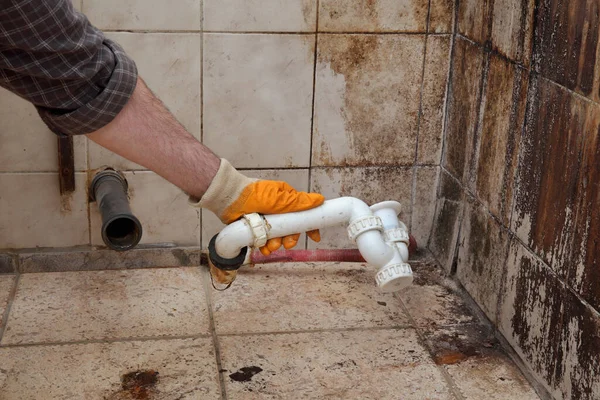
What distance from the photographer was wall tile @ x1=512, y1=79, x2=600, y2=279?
2156 mm

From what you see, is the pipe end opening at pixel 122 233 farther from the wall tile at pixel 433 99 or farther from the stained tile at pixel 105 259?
the wall tile at pixel 433 99

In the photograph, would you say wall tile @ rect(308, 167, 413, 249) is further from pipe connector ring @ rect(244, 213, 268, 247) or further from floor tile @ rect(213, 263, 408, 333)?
pipe connector ring @ rect(244, 213, 268, 247)

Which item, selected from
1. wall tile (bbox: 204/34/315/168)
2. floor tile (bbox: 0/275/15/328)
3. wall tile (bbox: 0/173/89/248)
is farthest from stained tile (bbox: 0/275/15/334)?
wall tile (bbox: 204/34/315/168)

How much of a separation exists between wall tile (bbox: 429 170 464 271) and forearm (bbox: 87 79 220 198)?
4.43 ft

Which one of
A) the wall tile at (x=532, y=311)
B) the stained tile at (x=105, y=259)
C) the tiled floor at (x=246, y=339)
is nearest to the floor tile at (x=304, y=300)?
the tiled floor at (x=246, y=339)

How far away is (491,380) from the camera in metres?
2.46

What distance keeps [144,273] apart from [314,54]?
1.01m

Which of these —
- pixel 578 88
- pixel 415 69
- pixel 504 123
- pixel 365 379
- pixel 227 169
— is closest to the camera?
pixel 227 169

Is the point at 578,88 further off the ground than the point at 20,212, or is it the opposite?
the point at 578,88

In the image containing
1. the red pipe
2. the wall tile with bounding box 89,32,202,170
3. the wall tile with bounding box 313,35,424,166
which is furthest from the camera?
the red pipe

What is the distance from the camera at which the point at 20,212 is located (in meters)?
2.99

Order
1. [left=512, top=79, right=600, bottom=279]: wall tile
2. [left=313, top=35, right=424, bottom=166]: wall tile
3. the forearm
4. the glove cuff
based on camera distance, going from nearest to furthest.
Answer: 1. the forearm
2. the glove cuff
3. [left=512, top=79, right=600, bottom=279]: wall tile
4. [left=313, top=35, right=424, bottom=166]: wall tile

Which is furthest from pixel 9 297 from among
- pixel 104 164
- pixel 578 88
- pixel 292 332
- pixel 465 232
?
pixel 578 88

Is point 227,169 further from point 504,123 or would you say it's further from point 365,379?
point 504,123
